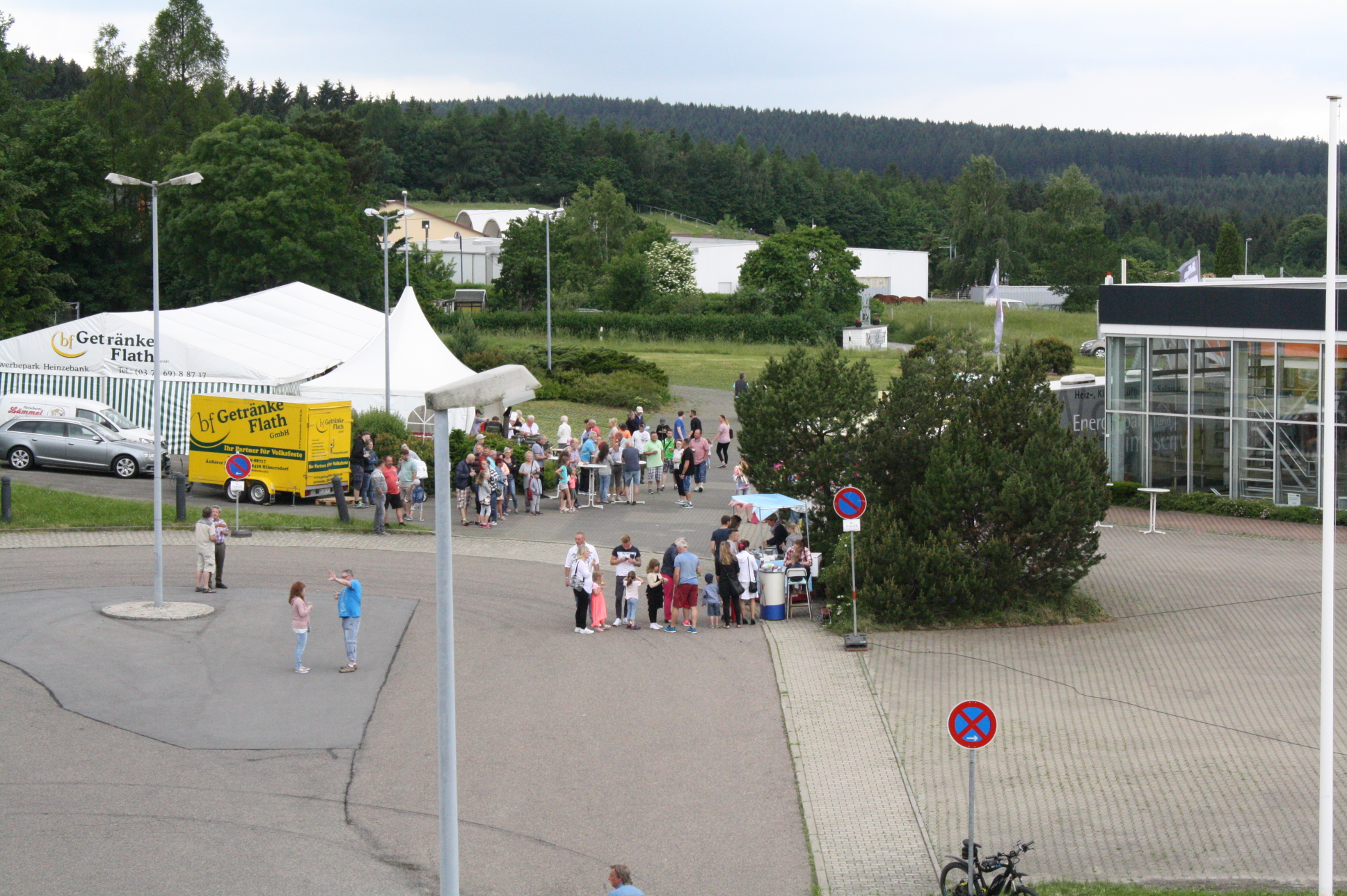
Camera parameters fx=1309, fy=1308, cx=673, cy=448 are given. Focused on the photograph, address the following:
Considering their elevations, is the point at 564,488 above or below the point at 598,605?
above

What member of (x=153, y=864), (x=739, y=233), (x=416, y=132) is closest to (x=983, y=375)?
(x=153, y=864)

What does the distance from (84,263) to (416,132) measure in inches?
3730

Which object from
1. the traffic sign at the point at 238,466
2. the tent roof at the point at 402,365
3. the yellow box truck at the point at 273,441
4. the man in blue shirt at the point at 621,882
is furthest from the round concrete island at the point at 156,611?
the tent roof at the point at 402,365

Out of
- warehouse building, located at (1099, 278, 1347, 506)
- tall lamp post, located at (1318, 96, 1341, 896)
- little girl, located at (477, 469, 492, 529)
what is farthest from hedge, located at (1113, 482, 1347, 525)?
tall lamp post, located at (1318, 96, 1341, 896)

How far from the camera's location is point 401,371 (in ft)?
118

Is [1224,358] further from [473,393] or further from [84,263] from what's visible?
[84,263]

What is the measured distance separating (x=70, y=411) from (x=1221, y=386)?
27103 mm

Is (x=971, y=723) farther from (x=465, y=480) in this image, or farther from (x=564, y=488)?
(x=564, y=488)

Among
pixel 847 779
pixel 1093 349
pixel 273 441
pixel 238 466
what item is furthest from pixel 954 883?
pixel 1093 349

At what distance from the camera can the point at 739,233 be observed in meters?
127

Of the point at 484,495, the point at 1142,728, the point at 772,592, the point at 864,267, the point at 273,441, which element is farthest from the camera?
the point at 864,267

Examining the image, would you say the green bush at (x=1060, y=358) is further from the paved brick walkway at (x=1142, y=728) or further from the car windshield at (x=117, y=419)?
the car windshield at (x=117, y=419)

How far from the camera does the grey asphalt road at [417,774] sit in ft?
36.2

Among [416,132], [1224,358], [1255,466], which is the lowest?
[1255,466]
